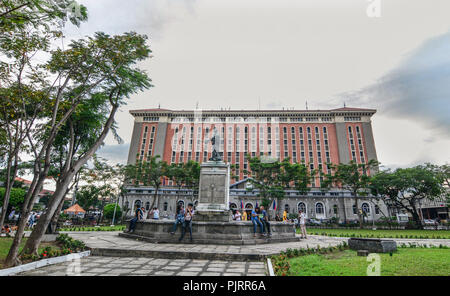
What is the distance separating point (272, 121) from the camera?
57500 mm

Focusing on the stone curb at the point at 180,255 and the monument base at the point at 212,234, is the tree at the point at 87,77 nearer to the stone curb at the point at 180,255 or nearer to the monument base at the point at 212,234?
the stone curb at the point at 180,255

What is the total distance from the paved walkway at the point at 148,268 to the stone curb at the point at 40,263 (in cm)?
20

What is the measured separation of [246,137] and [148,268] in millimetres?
52099

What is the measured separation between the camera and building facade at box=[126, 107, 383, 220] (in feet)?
168

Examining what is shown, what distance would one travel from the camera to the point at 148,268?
18.1ft

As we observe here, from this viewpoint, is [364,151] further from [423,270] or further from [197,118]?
[423,270]

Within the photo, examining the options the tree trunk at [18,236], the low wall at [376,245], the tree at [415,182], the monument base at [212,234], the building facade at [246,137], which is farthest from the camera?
the building facade at [246,137]

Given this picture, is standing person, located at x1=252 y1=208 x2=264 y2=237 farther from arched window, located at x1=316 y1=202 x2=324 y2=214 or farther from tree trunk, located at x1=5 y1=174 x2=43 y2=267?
arched window, located at x1=316 y1=202 x2=324 y2=214

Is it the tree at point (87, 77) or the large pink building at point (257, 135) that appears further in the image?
the large pink building at point (257, 135)

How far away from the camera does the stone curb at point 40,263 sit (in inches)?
194

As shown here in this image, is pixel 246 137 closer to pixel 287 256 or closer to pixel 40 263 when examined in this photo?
pixel 287 256

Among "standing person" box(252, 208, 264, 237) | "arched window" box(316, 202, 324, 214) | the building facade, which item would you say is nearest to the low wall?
"standing person" box(252, 208, 264, 237)

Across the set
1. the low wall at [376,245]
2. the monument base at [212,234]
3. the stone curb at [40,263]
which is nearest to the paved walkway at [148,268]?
the stone curb at [40,263]

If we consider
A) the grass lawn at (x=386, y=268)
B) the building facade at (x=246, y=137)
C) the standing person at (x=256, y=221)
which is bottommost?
the grass lawn at (x=386, y=268)
